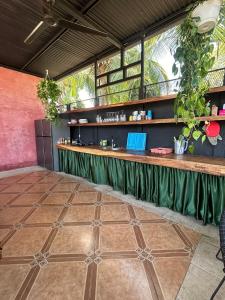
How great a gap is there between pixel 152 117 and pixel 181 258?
2147mm

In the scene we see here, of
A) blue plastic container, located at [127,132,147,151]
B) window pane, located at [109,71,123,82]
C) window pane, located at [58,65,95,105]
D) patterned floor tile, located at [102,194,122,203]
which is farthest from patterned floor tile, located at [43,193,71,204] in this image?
window pane, located at [58,65,95,105]

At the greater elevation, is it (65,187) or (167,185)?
(167,185)

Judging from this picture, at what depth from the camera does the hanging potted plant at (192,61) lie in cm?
157

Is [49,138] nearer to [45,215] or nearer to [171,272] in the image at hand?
[45,215]

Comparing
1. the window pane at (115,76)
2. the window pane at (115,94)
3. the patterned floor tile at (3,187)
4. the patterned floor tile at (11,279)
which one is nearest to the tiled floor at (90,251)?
the patterned floor tile at (11,279)

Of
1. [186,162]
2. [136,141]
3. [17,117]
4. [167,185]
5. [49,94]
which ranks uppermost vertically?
[49,94]

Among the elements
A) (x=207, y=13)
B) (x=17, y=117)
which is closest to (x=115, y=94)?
(x=207, y=13)

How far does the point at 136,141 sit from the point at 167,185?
1.13 meters

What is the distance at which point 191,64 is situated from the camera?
5.51 ft

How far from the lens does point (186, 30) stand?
1638mm

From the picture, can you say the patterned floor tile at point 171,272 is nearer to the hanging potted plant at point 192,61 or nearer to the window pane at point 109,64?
the hanging potted plant at point 192,61

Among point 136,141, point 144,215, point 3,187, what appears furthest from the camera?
point 3,187

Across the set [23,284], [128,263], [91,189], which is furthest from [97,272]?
[91,189]

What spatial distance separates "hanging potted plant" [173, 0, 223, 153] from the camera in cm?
157
